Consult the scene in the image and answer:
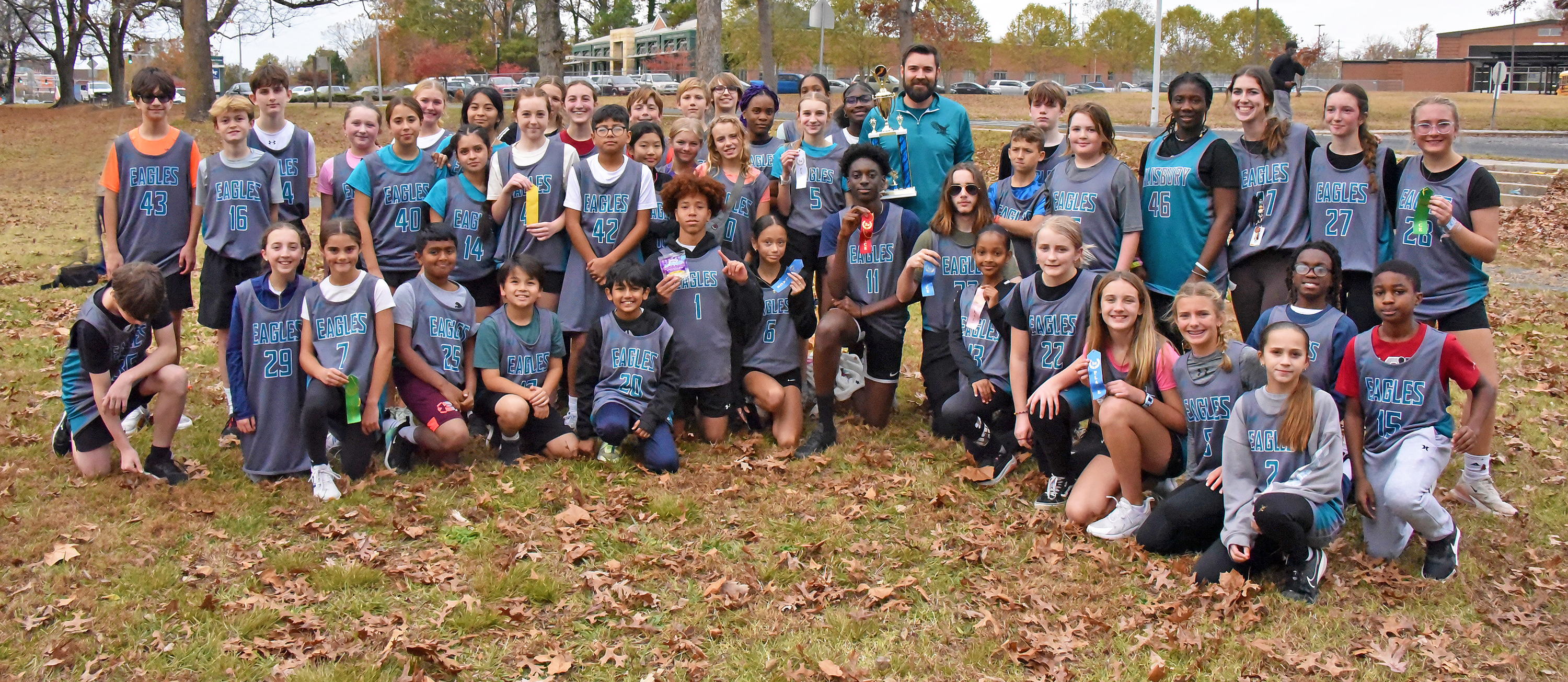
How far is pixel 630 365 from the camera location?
6246 millimetres

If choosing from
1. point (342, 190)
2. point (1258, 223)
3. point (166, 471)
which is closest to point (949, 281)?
point (1258, 223)

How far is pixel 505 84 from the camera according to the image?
187ft

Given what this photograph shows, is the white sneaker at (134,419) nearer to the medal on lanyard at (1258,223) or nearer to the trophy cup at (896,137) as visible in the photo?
the trophy cup at (896,137)

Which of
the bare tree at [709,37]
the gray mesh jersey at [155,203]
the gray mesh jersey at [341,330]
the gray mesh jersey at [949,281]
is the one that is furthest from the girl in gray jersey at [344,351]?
the bare tree at [709,37]

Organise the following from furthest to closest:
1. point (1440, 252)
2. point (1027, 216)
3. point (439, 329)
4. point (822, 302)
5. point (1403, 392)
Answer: point (822, 302) → point (1027, 216) → point (439, 329) → point (1440, 252) → point (1403, 392)

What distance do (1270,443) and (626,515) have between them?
9.64 ft

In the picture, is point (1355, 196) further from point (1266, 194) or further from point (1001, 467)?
point (1001, 467)

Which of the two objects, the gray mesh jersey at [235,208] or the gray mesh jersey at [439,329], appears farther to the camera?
the gray mesh jersey at [235,208]

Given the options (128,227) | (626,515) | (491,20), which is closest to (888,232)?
(626,515)

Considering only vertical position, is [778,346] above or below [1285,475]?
above

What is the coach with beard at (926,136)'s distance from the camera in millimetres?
7105

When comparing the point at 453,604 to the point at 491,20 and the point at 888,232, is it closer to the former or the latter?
the point at 888,232

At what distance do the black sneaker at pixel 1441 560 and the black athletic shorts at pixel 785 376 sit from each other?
3360 millimetres

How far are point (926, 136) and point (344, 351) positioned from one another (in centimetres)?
367
